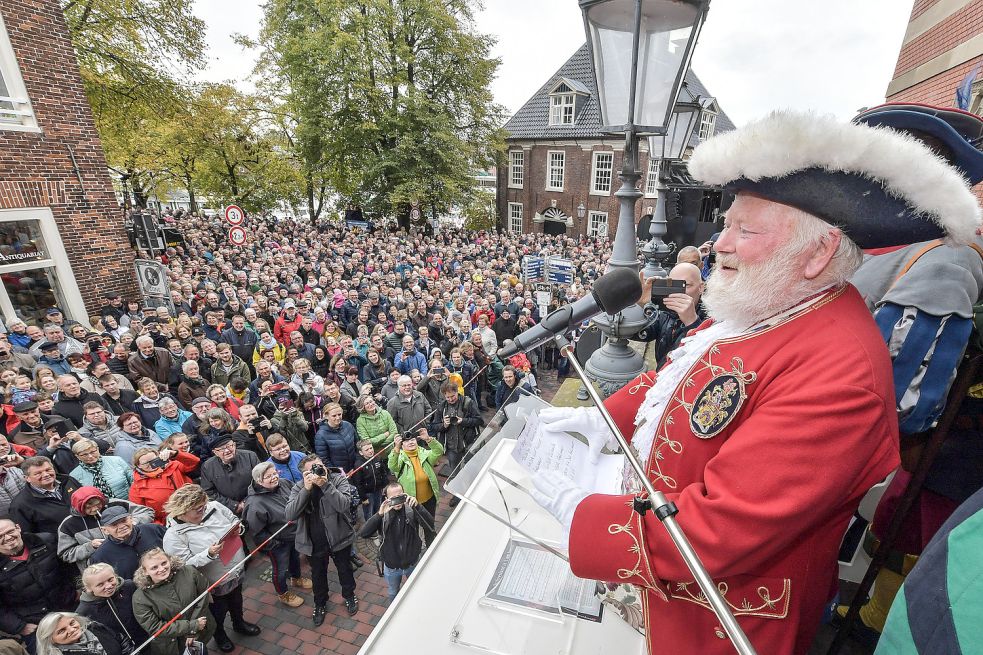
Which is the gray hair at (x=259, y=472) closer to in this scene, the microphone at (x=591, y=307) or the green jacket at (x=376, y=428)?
the green jacket at (x=376, y=428)

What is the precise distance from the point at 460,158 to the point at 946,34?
20.3 m

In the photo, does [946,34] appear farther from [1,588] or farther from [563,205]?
[563,205]

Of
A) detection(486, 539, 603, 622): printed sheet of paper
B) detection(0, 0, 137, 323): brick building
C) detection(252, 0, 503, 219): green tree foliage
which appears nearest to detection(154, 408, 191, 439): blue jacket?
detection(0, 0, 137, 323): brick building

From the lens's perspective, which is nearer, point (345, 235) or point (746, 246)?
point (746, 246)

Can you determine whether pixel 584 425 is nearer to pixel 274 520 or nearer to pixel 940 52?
pixel 274 520

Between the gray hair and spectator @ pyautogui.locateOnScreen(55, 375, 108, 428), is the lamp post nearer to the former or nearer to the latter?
the gray hair

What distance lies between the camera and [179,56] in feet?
41.4

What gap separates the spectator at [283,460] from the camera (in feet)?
17.1

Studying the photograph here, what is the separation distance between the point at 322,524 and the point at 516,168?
96.7 feet

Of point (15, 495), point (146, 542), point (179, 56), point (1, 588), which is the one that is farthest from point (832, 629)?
point (179, 56)

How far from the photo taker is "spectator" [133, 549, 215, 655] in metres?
3.79

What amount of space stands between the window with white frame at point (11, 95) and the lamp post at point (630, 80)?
10.2m

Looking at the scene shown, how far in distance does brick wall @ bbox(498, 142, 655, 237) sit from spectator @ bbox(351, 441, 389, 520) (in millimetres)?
23749

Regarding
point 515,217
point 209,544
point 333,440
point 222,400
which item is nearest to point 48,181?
point 222,400
